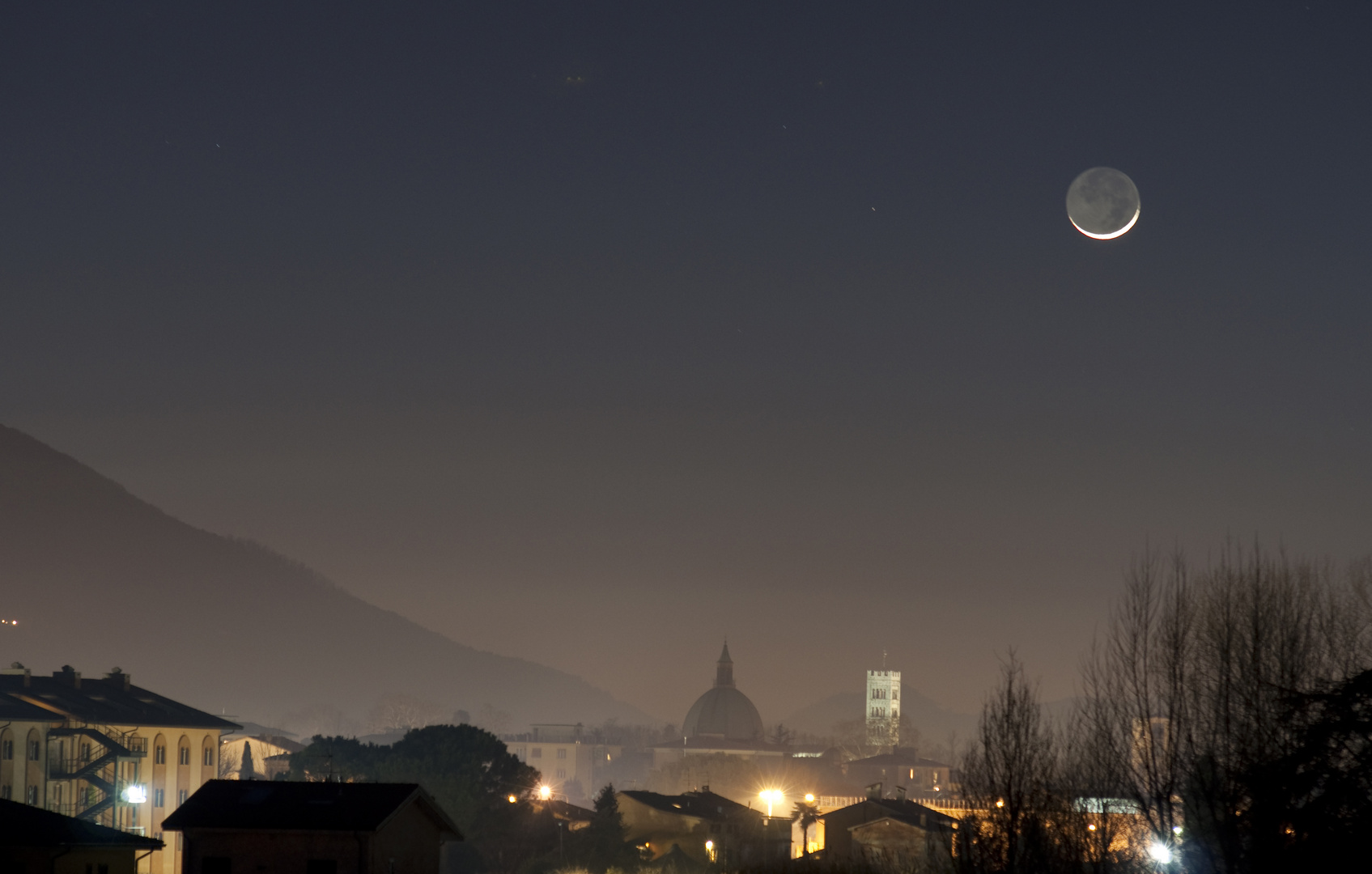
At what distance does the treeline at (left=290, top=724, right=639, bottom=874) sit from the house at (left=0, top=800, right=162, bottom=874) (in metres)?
36.5

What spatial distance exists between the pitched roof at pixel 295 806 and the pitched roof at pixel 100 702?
33.9m

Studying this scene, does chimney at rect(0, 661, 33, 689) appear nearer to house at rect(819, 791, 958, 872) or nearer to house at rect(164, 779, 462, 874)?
house at rect(164, 779, 462, 874)

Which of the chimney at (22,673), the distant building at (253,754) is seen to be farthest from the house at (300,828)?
the distant building at (253,754)

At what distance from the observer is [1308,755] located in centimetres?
1980

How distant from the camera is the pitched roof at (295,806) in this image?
4341 cm

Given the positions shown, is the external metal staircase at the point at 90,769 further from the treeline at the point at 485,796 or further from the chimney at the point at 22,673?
the treeline at the point at 485,796

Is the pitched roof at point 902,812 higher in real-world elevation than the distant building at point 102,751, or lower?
lower

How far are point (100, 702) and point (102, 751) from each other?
9232mm

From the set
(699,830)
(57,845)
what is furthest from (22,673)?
(57,845)

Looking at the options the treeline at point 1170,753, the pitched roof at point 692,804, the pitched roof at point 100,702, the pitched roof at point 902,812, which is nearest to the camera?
the treeline at point 1170,753

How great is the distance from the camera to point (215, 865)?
44.0 meters

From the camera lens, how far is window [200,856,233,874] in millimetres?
43875

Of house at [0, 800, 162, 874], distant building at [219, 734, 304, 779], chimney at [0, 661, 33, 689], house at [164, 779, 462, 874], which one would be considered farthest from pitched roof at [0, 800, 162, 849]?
distant building at [219, 734, 304, 779]

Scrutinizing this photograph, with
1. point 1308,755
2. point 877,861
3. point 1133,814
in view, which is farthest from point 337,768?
point 1308,755
